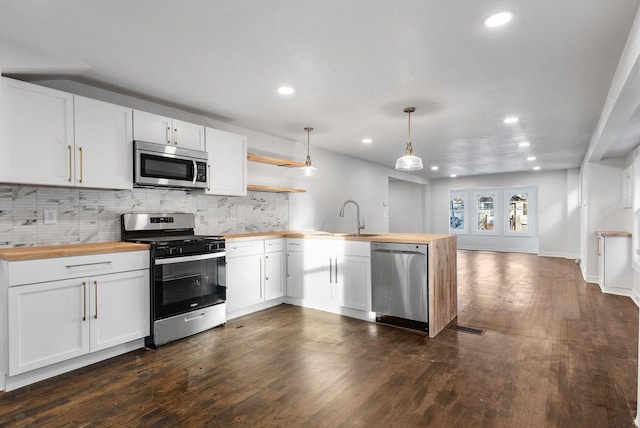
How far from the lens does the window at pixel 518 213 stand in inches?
396

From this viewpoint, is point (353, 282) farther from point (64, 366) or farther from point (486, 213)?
point (486, 213)

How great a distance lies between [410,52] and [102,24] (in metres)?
2.04

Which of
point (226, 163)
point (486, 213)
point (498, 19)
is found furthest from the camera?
point (486, 213)

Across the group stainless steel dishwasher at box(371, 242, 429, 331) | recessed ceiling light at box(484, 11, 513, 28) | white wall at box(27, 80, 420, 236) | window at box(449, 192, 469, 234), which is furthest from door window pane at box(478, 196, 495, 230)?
recessed ceiling light at box(484, 11, 513, 28)

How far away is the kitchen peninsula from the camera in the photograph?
347 centimetres

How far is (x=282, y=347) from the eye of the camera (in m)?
3.09

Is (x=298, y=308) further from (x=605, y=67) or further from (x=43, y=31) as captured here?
(x=605, y=67)

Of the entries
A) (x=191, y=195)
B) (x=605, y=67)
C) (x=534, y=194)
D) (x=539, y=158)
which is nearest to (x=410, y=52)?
(x=605, y=67)

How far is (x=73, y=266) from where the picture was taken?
2590 millimetres

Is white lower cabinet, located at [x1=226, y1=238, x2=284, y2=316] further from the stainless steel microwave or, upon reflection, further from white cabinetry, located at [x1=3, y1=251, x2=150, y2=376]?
white cabinetry, located at [x1=3, y1=251, x2=150, y2=376]

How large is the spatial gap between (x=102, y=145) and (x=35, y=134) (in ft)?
1.54

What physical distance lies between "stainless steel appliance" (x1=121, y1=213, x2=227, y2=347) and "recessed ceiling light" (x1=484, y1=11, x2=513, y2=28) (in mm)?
2910

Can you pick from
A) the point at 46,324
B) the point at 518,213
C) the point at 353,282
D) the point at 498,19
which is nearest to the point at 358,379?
the point at 353,282

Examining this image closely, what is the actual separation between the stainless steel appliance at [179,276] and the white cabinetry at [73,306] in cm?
11
